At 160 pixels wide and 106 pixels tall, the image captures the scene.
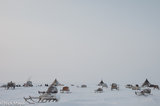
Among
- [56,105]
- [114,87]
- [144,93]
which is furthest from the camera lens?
[114,87]

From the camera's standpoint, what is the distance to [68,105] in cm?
1412

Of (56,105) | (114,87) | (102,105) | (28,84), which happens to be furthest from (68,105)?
(28,84)

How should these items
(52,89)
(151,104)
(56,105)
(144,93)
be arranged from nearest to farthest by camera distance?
1. (56,105)
2. (151,104)
3. (52,89)
4. (144,93)

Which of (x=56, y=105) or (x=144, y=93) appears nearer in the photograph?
(x=56, y=105)

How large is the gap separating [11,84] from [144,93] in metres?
30.8

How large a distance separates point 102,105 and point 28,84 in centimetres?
3996

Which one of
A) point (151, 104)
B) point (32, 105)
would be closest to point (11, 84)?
point (32, 105)

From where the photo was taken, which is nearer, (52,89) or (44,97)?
(44,97)

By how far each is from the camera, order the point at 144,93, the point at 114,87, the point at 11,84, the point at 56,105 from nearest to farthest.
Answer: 1. the point at 56,105
2. the point at 144,93
3. the point at 114,87
4. the point at 11,84

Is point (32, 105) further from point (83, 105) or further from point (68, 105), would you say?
point (83, 105)

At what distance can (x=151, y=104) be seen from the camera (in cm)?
1522

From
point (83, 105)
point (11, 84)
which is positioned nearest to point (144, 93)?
point (83, 105)

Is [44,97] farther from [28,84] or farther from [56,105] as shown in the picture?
[28,84]

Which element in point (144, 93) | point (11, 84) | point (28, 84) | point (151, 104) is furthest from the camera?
point (28, 84)
